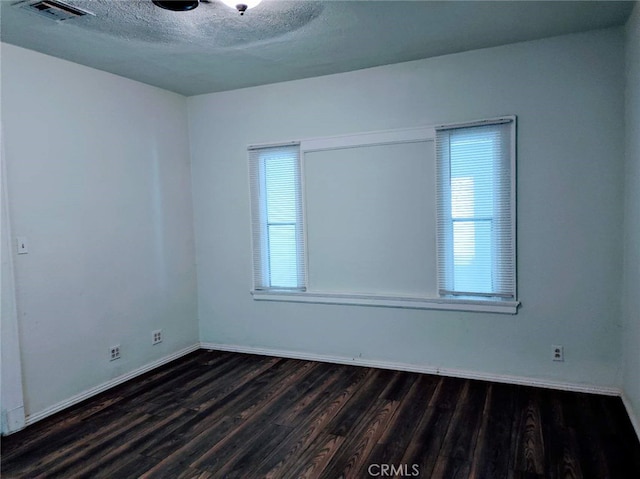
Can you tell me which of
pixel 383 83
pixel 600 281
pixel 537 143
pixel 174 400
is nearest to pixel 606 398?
pixel 600 281

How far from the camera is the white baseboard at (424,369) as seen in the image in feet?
10.6

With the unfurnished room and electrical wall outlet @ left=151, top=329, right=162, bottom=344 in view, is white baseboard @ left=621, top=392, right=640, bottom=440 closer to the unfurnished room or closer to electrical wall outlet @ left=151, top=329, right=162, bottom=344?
the unfurnished room

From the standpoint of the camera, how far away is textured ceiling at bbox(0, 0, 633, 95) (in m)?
2.60

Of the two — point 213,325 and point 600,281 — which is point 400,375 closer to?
point 600,281

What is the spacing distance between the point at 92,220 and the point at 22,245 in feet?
1.98

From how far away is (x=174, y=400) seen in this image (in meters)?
3.37

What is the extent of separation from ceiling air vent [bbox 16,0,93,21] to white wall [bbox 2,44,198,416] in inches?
26.9

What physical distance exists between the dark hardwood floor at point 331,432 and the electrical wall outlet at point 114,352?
28 cm

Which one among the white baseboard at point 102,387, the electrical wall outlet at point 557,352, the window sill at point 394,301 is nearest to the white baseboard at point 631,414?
the electrical wall outlet at point 557,352

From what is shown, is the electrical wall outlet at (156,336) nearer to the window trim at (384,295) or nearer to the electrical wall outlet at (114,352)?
the electrical wall outlet at (114,352)

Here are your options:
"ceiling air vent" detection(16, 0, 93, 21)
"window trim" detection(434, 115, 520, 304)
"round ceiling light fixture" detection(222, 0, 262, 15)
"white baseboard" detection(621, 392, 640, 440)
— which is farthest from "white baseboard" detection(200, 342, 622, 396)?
"ceiling air vent" detection(16, 0, 93, 21)

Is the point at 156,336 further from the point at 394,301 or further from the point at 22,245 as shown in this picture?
the point at 394,301

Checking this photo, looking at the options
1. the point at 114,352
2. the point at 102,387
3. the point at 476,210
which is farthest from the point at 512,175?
the point at 102,387

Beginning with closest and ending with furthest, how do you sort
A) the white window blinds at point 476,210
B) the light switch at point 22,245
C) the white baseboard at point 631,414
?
the white baseboard at point 631,414
the light switch at point 22,245
the white window blinds at point 476,210
